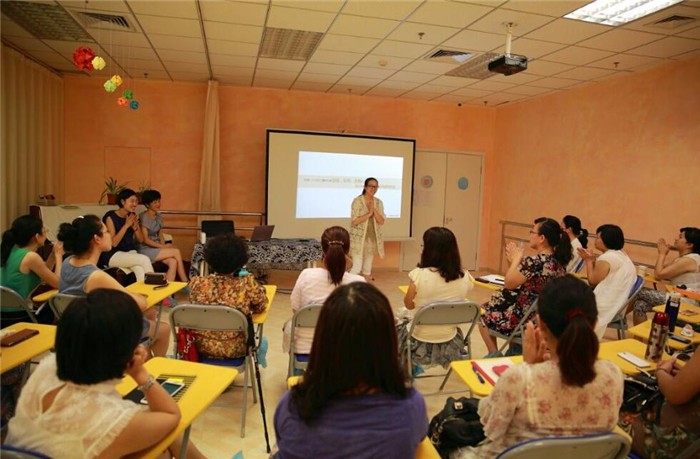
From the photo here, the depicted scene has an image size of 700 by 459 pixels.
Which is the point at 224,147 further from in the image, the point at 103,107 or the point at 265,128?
the point at 103,107

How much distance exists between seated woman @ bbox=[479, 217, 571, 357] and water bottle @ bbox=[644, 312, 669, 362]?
3.06 feet

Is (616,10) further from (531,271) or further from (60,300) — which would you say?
(60,300)

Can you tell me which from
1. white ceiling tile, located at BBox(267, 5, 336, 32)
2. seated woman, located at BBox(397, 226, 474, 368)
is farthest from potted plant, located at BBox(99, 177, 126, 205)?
seated woman, located at BBox(397, 226, 474, 368)

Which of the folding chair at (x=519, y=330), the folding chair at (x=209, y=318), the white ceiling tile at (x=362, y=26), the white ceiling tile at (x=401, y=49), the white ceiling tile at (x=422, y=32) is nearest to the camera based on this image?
the folding chair at (x=209, y=318)

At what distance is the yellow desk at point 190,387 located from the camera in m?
1.32

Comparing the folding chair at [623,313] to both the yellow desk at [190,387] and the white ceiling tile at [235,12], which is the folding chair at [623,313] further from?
the white ceiling tile at [235,12]

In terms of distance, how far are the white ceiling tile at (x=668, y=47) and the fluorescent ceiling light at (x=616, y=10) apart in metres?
0.72

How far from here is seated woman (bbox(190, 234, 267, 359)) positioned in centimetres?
236

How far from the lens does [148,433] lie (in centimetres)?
121

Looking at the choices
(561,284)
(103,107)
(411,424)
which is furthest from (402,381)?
(103,107)

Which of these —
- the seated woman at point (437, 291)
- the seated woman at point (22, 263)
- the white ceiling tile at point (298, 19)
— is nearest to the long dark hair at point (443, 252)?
the seated woman at point (437, 291)

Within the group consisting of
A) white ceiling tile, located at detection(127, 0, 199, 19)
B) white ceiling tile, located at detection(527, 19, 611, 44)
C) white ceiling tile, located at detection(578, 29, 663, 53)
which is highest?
white ceiling tile, located at detection(578, 29, 663, 53)

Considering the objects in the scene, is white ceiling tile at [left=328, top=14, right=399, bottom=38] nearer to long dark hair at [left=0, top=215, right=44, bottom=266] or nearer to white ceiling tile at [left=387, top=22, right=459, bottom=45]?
white ceiling tile at [left=387, top=22, right=459, bottom=45]

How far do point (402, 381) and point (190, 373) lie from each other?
3.23ft
